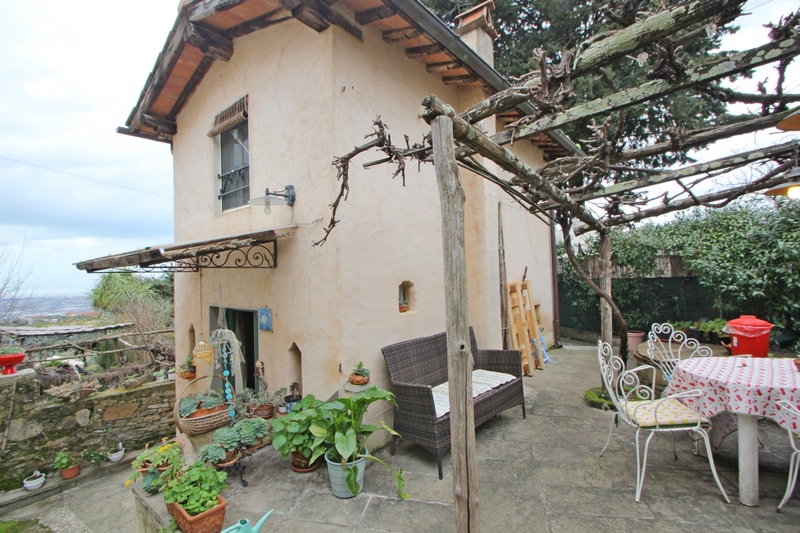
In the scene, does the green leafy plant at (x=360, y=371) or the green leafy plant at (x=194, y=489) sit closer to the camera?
the green leafy plant at (x=194, y=489)

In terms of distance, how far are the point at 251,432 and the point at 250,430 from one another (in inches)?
1.0

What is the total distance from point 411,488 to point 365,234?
251cm

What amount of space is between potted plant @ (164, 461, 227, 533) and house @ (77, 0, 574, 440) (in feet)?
4.41

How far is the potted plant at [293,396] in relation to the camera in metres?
4.27

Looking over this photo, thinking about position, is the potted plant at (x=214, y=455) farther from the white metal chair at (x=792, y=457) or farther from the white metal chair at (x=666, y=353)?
the white metal chair at (x=666, y=353)

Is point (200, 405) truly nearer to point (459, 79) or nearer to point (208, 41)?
point (208, 41)

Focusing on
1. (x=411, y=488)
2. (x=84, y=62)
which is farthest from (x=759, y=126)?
(x=84, y=62)

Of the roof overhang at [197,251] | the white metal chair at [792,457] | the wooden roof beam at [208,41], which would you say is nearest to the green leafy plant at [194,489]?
the roof overhang at [197,251]

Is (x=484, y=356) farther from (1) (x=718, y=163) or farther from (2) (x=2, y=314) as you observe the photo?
(2) (x=2, y=314)

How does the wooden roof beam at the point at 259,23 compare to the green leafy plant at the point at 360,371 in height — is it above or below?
above

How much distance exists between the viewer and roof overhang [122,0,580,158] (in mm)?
3828

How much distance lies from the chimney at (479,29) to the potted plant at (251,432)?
20.0ft

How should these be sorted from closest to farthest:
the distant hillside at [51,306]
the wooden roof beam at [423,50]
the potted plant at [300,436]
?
the potted plant at [300,436] → the wooden roof beam at [423,50] → the distant hillside at [51,306]

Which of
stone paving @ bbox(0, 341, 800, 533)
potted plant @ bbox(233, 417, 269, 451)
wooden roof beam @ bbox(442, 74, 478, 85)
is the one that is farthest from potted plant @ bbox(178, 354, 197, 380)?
wooden roof beam @ bbox(442, 74, 478, 85)
